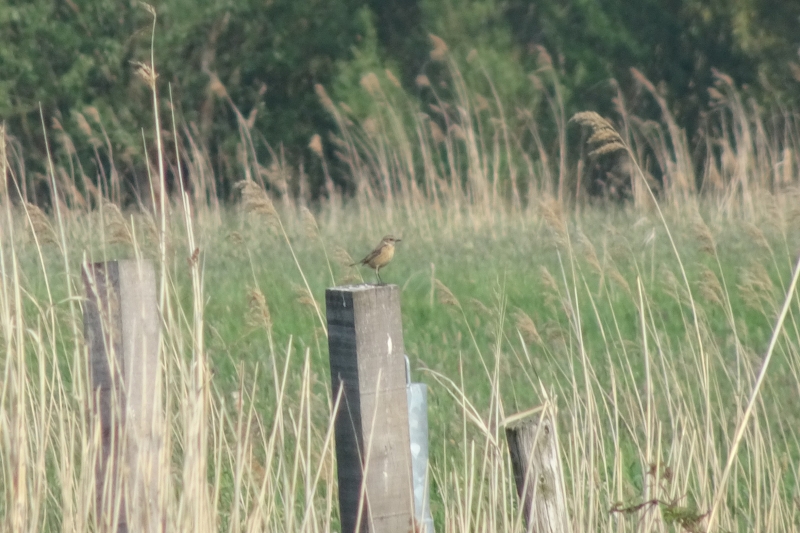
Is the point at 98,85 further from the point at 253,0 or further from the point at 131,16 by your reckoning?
the point at 253,0

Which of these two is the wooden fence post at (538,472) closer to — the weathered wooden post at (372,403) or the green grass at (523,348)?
the green grass at (523,348)

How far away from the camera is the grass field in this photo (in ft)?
6.62

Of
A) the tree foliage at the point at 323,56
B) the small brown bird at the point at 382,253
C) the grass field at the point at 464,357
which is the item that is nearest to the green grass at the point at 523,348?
the grass field at the point at 464,357

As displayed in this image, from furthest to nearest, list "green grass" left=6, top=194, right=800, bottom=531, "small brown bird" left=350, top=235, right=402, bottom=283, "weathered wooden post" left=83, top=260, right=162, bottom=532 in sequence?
1. "small brown bird" left=350, top=235, right=402, bottom=283
2. "green grass" left=6, top=194, right=800, bottom=531
3. "weathered wooden post" left=83, top=260, right=162, bottom=532

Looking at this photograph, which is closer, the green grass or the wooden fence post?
the wooden fence post

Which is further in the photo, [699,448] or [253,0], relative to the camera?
[253,0]

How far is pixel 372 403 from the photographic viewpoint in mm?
1802

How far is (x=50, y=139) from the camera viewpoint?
17219 millimetres

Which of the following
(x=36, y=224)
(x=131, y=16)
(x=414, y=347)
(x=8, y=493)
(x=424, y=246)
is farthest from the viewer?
(x=131, y=16)

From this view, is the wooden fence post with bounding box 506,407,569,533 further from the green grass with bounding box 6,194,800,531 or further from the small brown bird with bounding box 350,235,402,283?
the small brown bird with bounding box 350,235,402,283

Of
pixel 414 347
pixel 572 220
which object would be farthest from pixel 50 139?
pixel 414 347

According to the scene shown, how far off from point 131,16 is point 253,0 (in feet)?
9.24

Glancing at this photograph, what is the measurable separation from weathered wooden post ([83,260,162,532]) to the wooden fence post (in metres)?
0.67

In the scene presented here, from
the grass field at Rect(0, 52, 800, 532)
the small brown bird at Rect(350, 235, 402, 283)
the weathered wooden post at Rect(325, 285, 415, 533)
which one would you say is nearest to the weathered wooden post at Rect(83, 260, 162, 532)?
the grass field at Rect(0, 52, 800, 532)
